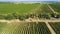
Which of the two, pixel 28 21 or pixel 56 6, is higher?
pixel 28 21

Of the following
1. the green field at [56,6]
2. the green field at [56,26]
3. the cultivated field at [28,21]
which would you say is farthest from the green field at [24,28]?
the green field at [56,6]

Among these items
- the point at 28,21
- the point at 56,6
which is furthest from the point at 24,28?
the point at 56,6

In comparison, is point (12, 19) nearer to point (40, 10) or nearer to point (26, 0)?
point (40, 10)

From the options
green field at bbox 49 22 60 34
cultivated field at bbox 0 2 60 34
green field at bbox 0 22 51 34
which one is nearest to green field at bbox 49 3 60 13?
cultivated field at bbox 0 2 60 34

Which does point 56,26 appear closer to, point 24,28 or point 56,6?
point 24,28

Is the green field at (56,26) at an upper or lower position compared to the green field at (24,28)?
lower

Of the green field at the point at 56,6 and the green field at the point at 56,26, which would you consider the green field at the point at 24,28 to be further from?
the green field at the point at 56,6

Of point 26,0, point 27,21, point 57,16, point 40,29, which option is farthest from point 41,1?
point 40,29

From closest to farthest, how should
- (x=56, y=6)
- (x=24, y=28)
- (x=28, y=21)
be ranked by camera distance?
1. (x=24, y=28)
2. (x=28, y=21)
3. (x=56, y=6)
